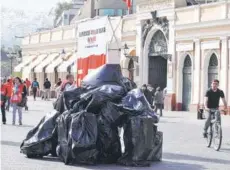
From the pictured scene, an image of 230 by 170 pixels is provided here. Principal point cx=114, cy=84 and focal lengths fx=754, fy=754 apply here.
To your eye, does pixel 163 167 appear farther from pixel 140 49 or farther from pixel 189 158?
pixel 140 49

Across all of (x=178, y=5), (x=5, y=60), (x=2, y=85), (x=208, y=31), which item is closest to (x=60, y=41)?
(x=178, y=5)

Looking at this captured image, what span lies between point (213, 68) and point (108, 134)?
24.7 m

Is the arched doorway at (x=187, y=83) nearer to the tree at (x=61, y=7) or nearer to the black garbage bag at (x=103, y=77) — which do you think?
the black garbage bag at (x=103, y=77)

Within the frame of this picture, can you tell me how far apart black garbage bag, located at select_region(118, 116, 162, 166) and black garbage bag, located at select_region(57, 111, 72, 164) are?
3.25ft

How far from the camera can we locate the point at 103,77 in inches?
578

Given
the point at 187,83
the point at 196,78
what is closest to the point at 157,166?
the point at 196,78

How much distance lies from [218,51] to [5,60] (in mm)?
117946

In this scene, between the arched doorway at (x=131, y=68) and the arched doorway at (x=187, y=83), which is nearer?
the arched doorway at (x=187, y=83)

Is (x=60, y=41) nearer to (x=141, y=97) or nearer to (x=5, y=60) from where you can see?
(x=141, y=97)

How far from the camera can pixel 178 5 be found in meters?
41.3

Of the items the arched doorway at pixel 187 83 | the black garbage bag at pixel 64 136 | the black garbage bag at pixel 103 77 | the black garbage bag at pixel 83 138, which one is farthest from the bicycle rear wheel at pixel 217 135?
the arched doorway at pixel 187 83

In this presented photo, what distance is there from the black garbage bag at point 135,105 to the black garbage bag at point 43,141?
1.39m

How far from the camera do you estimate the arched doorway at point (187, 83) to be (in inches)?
1571

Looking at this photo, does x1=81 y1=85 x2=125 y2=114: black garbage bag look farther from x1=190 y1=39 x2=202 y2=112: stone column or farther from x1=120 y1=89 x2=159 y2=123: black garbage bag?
x1=190 y1=39 x2=202 y2=112: stone column
